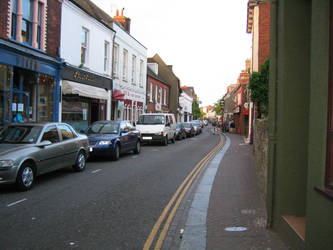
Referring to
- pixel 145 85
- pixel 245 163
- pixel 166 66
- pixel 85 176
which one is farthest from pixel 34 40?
pixel 166 66

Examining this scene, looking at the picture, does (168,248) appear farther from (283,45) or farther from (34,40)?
(34,40)

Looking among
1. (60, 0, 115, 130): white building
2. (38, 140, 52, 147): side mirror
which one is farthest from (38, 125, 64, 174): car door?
(60, 0, 115, 130): white building

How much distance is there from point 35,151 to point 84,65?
1257cm

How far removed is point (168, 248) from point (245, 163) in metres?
8.90

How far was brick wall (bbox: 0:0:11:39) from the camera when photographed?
12.7 metres

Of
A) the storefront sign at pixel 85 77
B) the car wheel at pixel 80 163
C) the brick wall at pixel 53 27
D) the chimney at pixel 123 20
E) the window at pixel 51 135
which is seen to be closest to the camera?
the window at pixel 51 135

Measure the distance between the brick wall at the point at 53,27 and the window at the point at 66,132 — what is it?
753cm

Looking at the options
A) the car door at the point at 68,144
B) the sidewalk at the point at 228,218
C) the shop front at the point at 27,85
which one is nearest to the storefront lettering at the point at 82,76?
the shop front at the point at 27,85

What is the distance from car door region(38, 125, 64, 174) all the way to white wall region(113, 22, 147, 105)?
610 inches

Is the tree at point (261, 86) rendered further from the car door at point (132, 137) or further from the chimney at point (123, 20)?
the chimney at point (123, 20)

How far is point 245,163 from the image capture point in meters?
12.8

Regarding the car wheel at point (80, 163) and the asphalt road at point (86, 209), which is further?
the car wheel at point (80, 163)

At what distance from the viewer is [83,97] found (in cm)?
1983

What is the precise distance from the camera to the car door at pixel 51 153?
806cm
